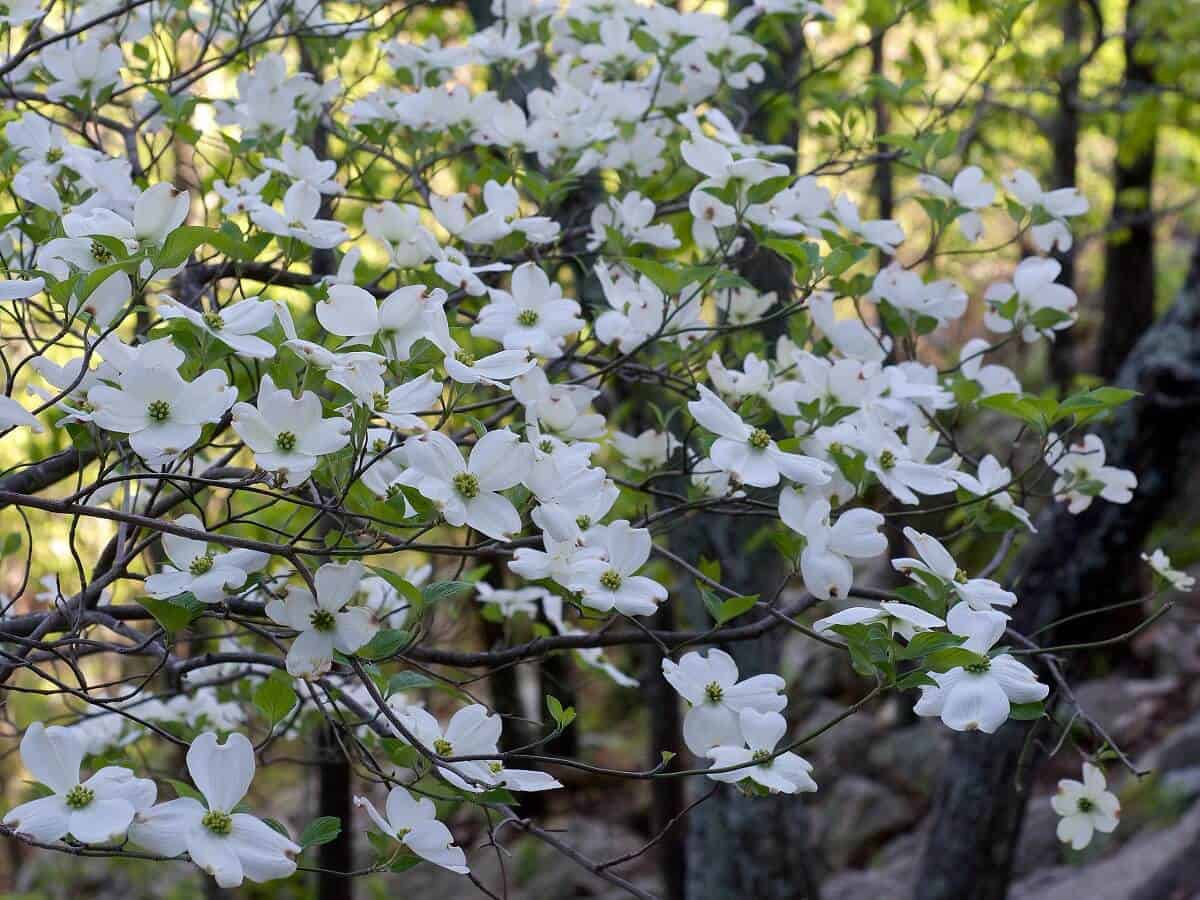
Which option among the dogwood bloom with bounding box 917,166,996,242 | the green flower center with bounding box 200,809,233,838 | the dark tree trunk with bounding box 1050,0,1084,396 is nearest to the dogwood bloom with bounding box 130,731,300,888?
the green flower center with bounding box 200,809,233,838

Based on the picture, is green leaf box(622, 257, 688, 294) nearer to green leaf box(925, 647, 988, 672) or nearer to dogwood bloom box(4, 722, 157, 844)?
green leaf box(925, 647, 988, 672)

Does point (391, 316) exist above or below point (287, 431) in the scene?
above

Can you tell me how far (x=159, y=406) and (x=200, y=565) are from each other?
6.8 inches

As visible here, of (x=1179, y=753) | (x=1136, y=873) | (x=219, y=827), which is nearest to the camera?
(x=219, y=827)

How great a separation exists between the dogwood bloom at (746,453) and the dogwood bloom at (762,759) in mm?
260

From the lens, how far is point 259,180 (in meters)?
1.62

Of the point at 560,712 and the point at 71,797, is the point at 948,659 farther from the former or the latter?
the point at 71,797

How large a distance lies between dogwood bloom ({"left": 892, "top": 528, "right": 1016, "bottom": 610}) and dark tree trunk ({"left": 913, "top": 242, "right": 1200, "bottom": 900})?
164 cm

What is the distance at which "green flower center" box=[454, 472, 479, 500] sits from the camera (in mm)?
1071

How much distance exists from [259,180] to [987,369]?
1043mm

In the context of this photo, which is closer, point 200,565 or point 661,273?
point 200,565

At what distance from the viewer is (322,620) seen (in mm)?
1075


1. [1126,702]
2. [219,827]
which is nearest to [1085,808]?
[219,827]

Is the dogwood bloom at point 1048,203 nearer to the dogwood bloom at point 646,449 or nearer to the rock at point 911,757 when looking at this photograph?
the dogwood bloom at point 646,449
